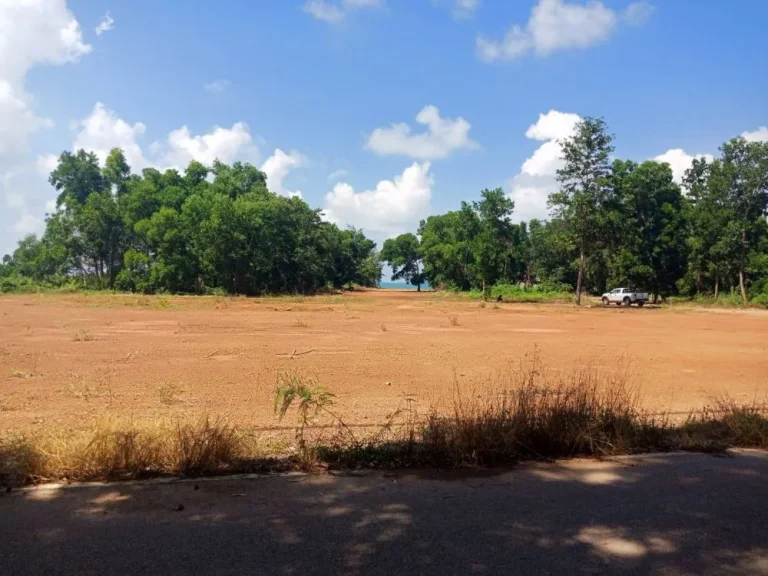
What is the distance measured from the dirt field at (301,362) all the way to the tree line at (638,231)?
2430 centimetres

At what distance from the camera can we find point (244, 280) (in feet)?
222

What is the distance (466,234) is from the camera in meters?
85.9

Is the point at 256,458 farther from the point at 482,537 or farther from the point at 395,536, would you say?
the point at 482,537

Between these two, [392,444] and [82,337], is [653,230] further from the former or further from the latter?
[392,444]

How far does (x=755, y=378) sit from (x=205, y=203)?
6138 cm

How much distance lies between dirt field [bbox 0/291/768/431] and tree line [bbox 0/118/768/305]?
2721cm

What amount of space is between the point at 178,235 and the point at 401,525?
65.6 meters

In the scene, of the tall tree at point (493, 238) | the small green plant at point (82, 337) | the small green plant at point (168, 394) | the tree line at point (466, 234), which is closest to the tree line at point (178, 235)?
the tree line at point (466, 234)

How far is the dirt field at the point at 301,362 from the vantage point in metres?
10.2

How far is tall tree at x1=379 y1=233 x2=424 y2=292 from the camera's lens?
4793 inches

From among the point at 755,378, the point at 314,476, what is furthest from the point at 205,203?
the point at 314,476

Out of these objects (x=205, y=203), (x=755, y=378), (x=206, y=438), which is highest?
(x=205, y=203)

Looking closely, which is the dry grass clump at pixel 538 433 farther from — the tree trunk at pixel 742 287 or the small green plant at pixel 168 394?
the tree trunk at pixel 742 287

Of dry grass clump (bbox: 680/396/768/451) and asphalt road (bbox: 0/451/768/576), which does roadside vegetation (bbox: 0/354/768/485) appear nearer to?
dry grass clump (bbox: 680/396/768/451)
